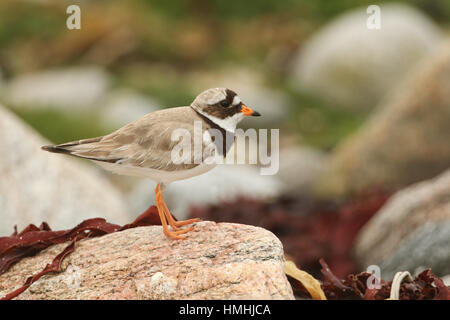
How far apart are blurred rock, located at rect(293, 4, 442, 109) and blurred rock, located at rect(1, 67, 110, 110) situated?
5.50 m

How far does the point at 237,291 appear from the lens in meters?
3.34

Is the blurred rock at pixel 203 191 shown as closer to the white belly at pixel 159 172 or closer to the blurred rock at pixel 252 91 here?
the white belly at pixel 159 172

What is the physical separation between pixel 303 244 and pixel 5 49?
15.1 m

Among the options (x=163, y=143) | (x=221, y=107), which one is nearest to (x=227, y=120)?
(x=221, y=107)

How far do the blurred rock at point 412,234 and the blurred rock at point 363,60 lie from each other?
1031cm

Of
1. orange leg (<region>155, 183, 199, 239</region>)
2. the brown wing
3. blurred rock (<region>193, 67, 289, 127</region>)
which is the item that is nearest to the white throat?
the brown wing

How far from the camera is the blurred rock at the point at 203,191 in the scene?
8836 millimetres

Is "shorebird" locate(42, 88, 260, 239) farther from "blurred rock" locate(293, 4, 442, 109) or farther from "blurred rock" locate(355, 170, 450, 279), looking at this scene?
"blurred rock" locate(293, 4, 442, 109)

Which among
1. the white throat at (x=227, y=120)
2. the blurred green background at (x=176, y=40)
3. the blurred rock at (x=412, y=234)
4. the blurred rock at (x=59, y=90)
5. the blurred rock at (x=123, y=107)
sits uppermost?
the blurred green background at (x=176, y=40)

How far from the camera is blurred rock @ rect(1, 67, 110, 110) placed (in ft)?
51.1

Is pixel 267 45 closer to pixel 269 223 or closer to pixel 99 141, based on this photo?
pixel 269 223

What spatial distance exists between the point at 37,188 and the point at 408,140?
5955 mm

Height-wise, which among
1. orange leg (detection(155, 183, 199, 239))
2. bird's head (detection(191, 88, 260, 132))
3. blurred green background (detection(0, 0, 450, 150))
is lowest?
orange leg (detection(155, 183, 199, 239))

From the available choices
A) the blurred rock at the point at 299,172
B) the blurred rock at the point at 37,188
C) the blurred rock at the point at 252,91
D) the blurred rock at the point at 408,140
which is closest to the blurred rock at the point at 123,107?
the blurred rock at the point at 252,91
